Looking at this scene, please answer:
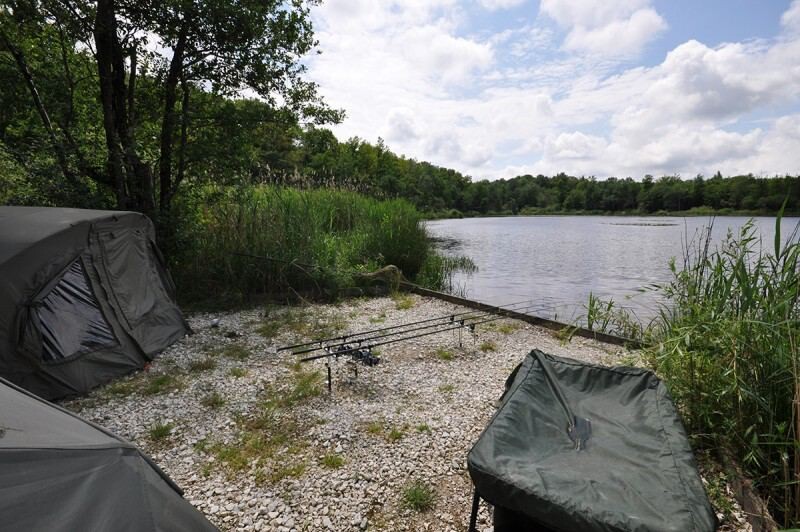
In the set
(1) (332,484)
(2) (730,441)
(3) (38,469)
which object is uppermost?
(3) (38,469)

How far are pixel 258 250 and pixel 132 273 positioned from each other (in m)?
2.60

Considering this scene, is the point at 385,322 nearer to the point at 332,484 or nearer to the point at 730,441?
the point at 332,484

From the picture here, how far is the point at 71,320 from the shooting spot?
3.93 meters

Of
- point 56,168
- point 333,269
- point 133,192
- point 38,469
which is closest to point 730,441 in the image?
point 38,469

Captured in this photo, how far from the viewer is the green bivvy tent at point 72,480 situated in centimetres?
116

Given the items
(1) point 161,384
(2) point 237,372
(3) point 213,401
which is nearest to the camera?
(3) point 213,401

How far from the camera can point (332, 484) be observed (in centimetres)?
269

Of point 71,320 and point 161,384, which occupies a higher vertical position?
point 71,320

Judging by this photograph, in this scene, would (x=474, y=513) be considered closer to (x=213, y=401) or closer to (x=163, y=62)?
Answer: (x=213, y=401)

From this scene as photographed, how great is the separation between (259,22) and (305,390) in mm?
5249

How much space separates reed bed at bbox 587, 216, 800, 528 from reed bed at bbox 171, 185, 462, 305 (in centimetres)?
577

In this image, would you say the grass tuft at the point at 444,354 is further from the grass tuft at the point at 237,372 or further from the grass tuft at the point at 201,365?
the grass tuft at the point at 201,365

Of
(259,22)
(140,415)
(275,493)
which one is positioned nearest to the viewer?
(275,493)

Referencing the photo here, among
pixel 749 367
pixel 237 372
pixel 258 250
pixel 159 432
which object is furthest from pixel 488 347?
pixel 258 250
